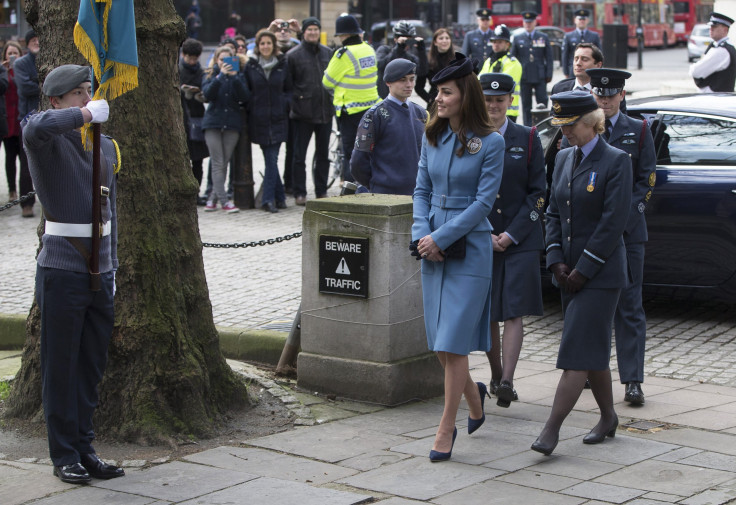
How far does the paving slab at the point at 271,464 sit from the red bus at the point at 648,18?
44545mm

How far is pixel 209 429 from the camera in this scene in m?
6.14

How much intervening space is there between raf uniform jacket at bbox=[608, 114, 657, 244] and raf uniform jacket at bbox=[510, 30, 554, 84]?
534 inches

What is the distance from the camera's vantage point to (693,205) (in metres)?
8.53

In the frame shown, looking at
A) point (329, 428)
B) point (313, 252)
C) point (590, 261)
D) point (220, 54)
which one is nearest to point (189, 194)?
point (313, 252)

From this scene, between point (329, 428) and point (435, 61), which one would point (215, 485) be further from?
point (435, 61)

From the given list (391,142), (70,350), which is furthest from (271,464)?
(391,142)

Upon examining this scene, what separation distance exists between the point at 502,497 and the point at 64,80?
2.65 metres

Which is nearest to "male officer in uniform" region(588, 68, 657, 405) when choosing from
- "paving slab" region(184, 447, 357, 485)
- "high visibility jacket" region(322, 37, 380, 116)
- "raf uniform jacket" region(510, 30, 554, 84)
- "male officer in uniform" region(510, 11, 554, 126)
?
"paving slab" region(184, 447, 357, 485)

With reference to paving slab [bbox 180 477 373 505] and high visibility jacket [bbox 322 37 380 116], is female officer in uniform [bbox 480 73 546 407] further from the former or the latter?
high visibility jacket [bbox 322 37 380 116]

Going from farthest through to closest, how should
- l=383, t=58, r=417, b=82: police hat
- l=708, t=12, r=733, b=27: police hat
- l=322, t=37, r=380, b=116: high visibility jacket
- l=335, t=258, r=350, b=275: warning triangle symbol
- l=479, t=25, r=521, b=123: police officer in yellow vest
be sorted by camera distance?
l=479, t=25, r=521, b=123: police officer in yellow vest, l=708, t=12, r=733, b=27: police hat, l=322, t=37, r=380, b=116: high visibility jacket, l=383, t=58, r=417, b=82: police hat, l=335, t=258, r=350, b=275: warning triangle symbol

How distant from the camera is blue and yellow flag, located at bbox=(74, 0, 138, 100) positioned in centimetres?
564

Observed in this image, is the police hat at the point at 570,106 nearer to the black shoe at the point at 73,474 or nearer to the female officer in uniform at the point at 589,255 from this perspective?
the female officer in uniform at the point at 589,255

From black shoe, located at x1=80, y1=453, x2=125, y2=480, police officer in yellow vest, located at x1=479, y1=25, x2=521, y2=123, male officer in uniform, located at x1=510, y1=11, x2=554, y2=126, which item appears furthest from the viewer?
male officer in uniform, located at x1=510, y1=11, x2=554, y2=126

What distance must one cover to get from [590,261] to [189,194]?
2.17m
